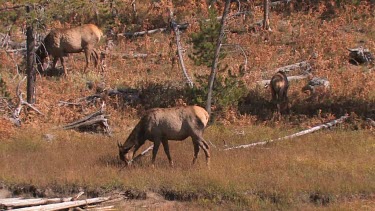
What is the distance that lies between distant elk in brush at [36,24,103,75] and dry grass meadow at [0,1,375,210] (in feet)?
3.44

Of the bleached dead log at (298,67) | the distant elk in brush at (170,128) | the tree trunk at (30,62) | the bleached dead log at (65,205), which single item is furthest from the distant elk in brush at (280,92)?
the bleached dead log at (65,205)

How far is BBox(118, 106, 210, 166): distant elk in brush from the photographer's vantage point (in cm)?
1566

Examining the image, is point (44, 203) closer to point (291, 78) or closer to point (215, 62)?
point (215, 62)

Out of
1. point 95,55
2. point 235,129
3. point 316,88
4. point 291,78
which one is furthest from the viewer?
point 95,55

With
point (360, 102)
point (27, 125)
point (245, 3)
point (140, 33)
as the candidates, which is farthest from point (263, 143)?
point (245, 3)

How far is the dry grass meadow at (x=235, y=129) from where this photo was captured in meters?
14.4

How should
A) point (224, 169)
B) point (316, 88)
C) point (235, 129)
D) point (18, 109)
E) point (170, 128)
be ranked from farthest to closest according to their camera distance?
point (316, 88)
point (18, 109)
point (235, 129)
point (170, 128)
point (224, 169)

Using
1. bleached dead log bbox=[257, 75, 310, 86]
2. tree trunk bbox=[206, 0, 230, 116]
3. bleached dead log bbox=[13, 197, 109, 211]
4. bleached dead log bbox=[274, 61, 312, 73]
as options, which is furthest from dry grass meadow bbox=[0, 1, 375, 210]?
tree trunk bbox=[206, 0, 230, 116]

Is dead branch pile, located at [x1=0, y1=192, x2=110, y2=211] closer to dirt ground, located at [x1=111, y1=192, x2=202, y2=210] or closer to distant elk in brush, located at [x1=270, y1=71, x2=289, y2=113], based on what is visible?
dirt ground, located at [x1=111, y1=192, x2=202, y2=210]

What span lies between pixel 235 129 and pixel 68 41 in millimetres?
9215

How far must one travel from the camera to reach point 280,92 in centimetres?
2203

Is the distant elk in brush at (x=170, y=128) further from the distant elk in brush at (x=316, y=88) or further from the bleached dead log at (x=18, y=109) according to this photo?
the distant elk in brush at (x=316, y=88)

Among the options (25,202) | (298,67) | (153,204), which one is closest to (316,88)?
(298,67)

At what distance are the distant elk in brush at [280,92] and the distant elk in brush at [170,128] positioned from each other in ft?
22.1
